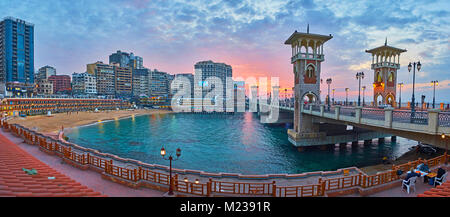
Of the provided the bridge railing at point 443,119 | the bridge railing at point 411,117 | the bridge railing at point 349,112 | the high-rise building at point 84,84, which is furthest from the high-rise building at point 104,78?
the bridge railing at point 443,119

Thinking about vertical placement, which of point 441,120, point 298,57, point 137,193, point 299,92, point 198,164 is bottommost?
point 198,164

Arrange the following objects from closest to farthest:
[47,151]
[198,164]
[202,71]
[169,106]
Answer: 1. [47,151]
2. [198,164]
3. [169,106]
4. [202,71]

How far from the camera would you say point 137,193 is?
37.4ft

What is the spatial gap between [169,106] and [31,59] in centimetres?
8488

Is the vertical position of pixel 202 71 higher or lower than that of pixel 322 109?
higher

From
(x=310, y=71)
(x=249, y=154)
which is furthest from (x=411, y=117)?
(x=249, y=154)

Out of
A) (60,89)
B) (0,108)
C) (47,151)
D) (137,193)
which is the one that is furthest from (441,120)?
(60,89)

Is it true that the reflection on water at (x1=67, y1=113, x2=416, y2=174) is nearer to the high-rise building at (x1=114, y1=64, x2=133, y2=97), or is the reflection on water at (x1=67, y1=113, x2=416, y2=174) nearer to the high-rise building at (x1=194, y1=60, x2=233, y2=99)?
the high-rise building at (x1=114, y1=64, x2=133, y2=97)

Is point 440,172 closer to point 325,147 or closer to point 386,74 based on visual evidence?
point 325,147

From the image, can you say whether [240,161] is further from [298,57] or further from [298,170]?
[298,57]

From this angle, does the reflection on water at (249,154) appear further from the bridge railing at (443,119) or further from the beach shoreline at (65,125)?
the bridge railing at (443,119)

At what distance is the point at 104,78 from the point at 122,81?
39.8 feet

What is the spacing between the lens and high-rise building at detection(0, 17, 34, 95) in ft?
347

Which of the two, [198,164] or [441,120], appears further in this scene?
[198,164]
